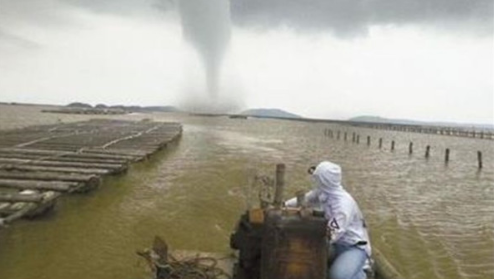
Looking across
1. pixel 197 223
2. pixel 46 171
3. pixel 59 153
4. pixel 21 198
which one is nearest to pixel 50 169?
pixel 46 171

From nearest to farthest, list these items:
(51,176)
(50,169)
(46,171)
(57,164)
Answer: (51,176), (46,171), (50,169), (57,164)

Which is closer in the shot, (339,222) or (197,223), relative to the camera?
(339,222)

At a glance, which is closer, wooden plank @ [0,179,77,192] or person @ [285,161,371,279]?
person @ [285,161,371,279]

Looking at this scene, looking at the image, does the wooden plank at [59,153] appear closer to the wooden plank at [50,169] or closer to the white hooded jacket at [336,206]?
the wooden plank at [50,169]

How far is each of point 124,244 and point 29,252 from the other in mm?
1571

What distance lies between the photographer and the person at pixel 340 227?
5289 mm

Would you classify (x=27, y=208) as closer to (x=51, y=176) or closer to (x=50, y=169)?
(x=51, y=176)

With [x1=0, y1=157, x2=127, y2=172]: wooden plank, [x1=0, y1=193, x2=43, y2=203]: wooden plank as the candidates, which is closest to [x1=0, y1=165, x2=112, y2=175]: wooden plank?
[x1=0, y1=157, x2=127, y2=172]: wooden plank

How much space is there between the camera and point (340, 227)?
5.32 m

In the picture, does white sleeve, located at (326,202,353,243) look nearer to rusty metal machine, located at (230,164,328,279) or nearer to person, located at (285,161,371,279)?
person, located at (285,161,371,279)

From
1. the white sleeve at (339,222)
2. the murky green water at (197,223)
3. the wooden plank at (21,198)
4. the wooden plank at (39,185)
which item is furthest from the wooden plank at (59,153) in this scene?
the white sleeve at (339,222)

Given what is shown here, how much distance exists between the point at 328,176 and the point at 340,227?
0.51 metres

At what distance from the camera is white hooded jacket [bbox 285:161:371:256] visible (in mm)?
5270

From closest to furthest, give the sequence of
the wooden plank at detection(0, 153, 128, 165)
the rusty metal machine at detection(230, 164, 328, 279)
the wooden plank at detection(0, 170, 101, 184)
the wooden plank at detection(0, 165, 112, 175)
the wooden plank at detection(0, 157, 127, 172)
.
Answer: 1. the rusty metal machine at detection(230, 164, 328, 279)
2. the wooden plank at detection(0, 170, 101, 184)
3. the wooden plank at detection(0, 165, 112, 175)
4. the wooden plank at detection(0, 157, 127, 172)
5. the wooden plank at detection(0, 153, 128, 165)
